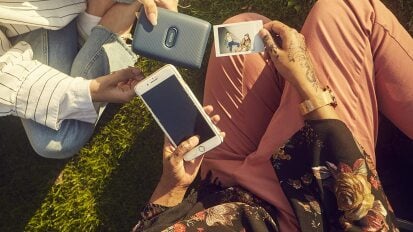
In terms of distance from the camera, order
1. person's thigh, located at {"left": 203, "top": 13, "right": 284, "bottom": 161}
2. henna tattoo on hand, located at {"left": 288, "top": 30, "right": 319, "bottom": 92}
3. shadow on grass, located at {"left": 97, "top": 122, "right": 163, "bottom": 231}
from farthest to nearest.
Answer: shadow on grass, located at {"left": 97, "top": 122, "right": 163, "bottom": 231}
person's thigh, located at {"left": 203, "top": 13, "right": 284, "bottom": 161}
henna tattoo on hand, located at {"left": 288, "top": 30, "right": 319, "bottom": 92}

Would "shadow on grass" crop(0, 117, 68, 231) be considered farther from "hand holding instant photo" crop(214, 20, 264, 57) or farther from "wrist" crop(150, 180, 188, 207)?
"hand holding instant photo" crop(214, 20, 264, 57)

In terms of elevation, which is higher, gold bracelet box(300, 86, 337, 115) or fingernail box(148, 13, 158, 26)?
fingernail box(148, 13, 158, 26)

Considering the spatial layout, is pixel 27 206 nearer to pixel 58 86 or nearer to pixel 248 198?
pixel 58 86

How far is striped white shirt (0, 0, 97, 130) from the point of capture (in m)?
1.75

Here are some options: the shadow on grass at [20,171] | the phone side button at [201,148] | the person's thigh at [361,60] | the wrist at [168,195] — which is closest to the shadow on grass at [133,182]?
the shadow on grass at [20,171]

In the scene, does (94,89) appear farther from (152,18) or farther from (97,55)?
(152,18)

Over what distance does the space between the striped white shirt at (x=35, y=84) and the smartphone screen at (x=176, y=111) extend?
28 cm

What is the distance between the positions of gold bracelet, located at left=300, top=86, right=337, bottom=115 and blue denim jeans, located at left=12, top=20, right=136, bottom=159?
880mm

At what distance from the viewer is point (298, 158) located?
1.73 m

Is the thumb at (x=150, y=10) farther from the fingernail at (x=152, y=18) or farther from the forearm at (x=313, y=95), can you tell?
the forearm at (x=313, y=95)

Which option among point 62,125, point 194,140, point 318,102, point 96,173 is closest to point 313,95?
point 318,102

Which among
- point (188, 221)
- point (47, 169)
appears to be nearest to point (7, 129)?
point (47, 169)

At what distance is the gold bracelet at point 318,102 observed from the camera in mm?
1634

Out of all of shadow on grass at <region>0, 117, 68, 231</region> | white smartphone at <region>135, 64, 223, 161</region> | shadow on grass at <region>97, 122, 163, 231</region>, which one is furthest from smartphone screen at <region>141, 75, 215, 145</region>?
shadow on grass at <region>0, 117, 68, 231</region>
